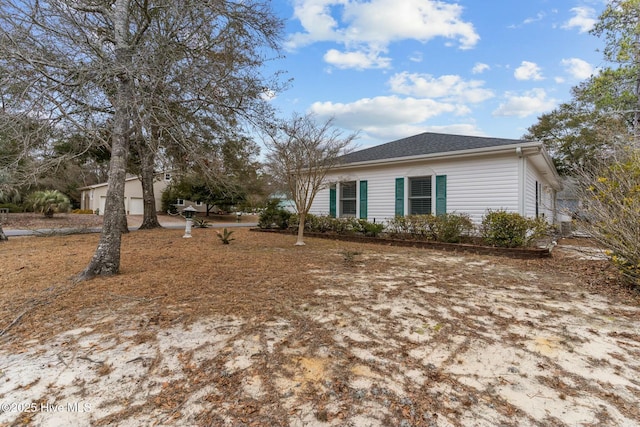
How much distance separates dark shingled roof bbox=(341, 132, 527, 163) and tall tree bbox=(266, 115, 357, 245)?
4.80ft

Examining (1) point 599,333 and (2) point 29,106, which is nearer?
(1) point 599,333

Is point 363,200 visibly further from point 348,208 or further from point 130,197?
point 130,197

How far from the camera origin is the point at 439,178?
8.66m

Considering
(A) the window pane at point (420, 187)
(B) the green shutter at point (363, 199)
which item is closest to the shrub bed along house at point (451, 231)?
(B) the green shutter at point (363, 199)

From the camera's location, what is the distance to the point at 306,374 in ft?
6.17

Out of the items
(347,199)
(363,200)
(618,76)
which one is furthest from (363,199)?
(618,76)

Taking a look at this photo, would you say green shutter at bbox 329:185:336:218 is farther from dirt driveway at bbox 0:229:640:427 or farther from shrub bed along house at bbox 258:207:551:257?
dirt driveway at bbox 0:229:640:427

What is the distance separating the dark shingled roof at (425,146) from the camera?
8.11m

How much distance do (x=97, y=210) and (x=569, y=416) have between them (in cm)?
2725

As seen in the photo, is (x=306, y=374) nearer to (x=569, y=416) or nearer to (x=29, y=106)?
(x=569, y=416)

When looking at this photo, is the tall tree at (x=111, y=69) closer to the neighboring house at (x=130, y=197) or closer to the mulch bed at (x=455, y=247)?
the mulch bed at (x=455, y=247)

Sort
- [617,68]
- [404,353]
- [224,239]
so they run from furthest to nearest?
[617,68]
[224,239]
[404,353]

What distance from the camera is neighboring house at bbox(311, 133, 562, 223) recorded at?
296 inches

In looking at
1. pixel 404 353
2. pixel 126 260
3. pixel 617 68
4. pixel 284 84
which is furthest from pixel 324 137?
pixel 617 68
